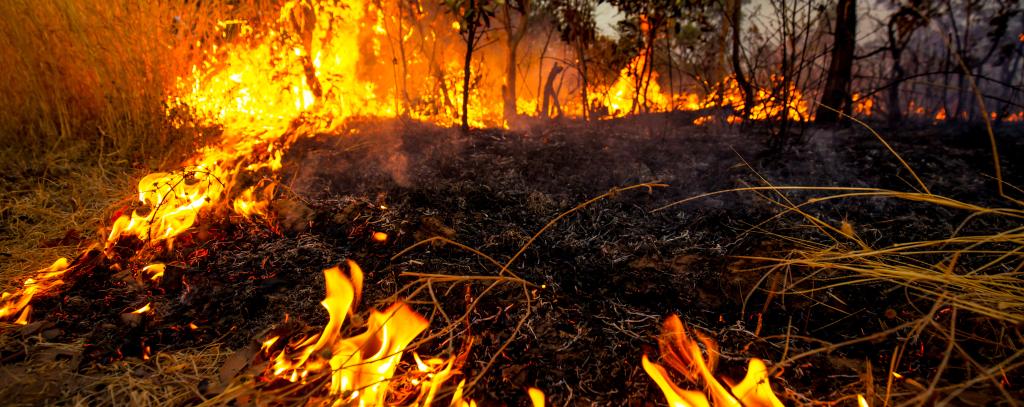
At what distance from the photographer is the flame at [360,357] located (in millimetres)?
1309

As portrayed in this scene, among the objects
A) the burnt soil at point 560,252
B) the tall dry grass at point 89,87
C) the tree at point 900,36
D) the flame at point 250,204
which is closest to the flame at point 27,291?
the burnt soil at point 560,252

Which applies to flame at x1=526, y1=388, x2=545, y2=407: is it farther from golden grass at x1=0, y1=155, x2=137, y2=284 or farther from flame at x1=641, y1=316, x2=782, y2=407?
golden grass at x1=0, y1=155, x2=137, y2=284

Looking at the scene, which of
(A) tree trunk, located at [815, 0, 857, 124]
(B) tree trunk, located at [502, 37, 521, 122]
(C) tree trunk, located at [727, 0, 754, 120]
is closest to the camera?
(C) tree trunk, located at [727, 0, 754, 120]

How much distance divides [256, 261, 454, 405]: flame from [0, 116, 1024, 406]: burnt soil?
0.33 feet

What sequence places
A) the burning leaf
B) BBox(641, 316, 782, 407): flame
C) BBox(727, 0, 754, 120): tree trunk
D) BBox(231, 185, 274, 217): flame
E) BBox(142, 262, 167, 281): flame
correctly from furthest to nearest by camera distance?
1. BBox(727, 0, 754, 120): tree trunk
2. BBox(231, 185, 274, 217): flame
3. BBox(142, 262, 167, 281): flame
4. the burning leaf
5. BBox(641, 316, 782, 407): flame

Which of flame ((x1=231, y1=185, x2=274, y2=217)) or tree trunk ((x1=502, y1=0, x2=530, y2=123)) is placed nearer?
flame ((x1=231, y1=185, x2=274, y2=217))

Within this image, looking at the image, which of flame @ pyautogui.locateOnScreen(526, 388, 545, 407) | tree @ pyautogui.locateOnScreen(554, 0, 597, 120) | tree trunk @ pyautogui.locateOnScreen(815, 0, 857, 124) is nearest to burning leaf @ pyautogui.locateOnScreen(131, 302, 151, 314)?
flame @ pyautogui.locateOnScreen(526, 388, 545, 407)

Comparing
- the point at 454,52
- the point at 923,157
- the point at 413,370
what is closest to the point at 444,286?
the point at 413,370

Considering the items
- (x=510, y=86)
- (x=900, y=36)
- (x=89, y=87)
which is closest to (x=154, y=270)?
(x=89, y=87)

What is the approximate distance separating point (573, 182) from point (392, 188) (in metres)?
1.14

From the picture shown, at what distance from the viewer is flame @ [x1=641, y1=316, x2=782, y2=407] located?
1.23m

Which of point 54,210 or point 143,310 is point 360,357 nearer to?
point 143,310

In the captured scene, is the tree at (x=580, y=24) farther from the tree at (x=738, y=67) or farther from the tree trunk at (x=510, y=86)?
the tree at (x=738, y=67)

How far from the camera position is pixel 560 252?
2.05 m
